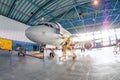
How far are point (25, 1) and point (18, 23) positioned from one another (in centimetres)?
765

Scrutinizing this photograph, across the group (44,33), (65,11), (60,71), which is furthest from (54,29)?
(65,11)

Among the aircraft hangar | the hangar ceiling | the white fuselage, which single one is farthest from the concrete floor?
the hangar ceiling

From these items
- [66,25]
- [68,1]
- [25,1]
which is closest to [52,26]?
[25,1]

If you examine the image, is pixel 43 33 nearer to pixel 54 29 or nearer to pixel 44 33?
pixel 44 33

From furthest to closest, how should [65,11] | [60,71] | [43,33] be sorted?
[65,11], [43,33], [60,71]

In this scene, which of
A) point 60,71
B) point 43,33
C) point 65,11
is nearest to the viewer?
point 60,71

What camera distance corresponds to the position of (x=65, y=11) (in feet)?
→ 107

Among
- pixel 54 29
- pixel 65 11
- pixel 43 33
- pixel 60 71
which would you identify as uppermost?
pixel 65 11

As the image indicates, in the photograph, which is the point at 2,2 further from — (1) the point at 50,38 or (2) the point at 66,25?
(2) the point at 66,25

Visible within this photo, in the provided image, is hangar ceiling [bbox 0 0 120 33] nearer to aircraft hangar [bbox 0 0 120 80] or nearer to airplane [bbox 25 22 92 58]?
aircraft hangar [bbox 0 0 120 80]

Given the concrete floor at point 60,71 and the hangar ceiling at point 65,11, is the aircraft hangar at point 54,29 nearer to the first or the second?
the hangar ceiling at point 65,11

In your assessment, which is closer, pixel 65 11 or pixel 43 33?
pixel 43 33

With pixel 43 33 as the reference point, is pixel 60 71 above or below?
below

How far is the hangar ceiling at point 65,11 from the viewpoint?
23.0 metres
